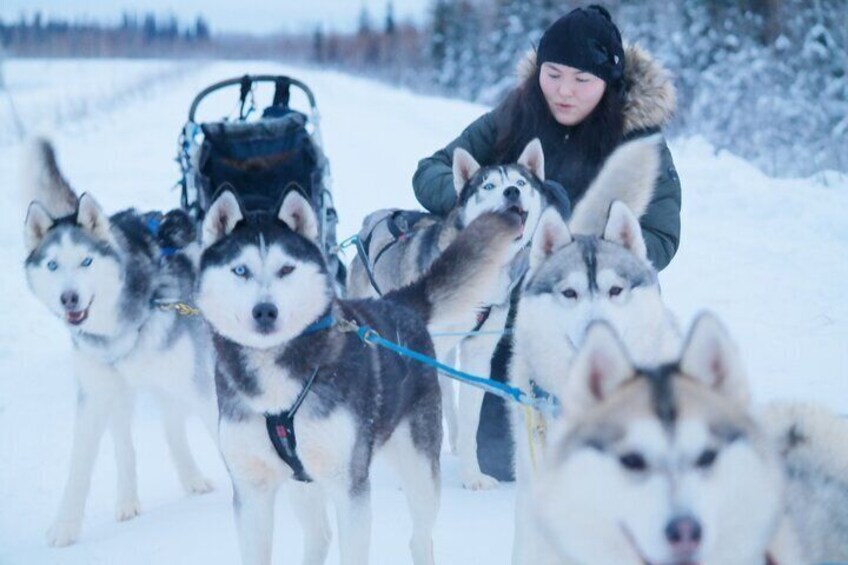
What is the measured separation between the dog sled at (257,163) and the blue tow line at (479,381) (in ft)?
A: 5.62

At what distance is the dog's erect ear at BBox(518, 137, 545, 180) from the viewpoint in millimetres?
3172

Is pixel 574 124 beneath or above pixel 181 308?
above

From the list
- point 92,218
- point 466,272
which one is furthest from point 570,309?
point 92,218

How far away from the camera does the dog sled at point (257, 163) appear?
3.93m

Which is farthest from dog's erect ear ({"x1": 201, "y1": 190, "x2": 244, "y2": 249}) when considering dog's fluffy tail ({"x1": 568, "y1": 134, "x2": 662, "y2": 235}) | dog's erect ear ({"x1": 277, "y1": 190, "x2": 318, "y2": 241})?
dog's fluffy tail ({"x1": 568, "y1": 134, "x2": 662, "y2": 235})

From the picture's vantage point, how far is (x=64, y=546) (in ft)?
8.69

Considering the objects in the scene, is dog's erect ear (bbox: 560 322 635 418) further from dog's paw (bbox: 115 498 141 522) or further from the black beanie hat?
dog's paw (bbox: 115 498 141 522)

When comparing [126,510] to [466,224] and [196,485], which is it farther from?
[466,224]

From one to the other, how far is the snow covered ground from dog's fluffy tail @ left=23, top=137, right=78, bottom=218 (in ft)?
0.59

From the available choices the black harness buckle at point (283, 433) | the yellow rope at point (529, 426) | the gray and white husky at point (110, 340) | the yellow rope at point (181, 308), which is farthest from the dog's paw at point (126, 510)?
the yellow rope at point (529, 426)

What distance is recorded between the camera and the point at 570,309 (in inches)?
83.7

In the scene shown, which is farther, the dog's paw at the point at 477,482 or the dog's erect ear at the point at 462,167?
the dog's erect ear at the point at 462,167

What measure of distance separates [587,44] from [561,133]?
0.52 metres

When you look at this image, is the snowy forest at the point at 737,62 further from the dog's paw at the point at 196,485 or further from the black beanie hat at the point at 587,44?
the dog's paw at the point at 196,485
